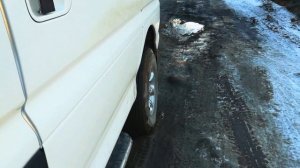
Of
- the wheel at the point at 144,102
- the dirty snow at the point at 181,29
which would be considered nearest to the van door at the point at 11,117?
the wheel at the point at 144,102

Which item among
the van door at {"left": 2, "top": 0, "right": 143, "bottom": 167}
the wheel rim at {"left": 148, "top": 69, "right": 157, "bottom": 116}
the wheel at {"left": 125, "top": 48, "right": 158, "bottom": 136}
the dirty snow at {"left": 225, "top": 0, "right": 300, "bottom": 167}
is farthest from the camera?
the dirty snow at {"left": 225, "top": 0, "right": 300, "bottom": 167}

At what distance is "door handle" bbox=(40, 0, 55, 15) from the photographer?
1.41m

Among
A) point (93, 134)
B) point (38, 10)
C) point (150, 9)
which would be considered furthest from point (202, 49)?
point (38, 10)

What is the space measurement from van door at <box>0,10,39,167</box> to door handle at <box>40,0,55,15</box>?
0.83ft

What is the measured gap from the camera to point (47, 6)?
4.73ft

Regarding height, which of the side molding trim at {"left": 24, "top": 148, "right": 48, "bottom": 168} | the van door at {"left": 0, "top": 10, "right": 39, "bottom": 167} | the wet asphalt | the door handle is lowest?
the wet asphalt

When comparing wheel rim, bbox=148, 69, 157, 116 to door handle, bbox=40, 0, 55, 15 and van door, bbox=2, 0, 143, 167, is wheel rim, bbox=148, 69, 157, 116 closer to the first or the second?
van door, bbox=2, 0, 143, 167

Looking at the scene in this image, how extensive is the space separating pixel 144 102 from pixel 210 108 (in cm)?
133

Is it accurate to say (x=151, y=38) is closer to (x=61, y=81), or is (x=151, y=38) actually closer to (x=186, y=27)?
(x=61, y=81)

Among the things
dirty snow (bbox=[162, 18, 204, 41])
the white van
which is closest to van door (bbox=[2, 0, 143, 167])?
the white van

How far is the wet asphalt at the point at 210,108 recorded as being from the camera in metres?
3.70

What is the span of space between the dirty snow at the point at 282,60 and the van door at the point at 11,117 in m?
3.00

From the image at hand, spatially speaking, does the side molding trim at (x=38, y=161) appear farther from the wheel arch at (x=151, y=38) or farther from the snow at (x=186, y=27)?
the snow at (x=186, y=27)

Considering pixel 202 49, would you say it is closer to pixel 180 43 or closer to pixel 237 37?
pixel 180 43
